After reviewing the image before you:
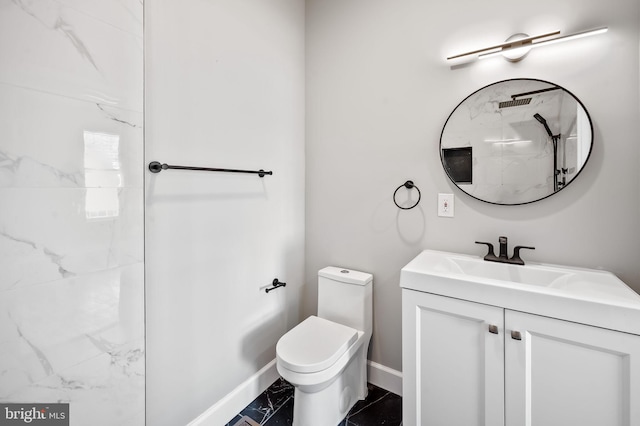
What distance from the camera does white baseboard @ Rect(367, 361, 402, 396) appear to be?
5.78 ft

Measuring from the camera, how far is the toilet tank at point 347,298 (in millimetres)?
1734

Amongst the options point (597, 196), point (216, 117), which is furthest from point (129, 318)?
point (597, 196)

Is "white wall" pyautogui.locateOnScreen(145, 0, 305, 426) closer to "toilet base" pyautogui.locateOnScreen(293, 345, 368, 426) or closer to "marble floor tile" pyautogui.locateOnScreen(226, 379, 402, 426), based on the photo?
"marble floor tile" pyautogui.locateOnScreen(226, 379, 402, 426)

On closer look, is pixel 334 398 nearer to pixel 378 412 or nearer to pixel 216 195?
pixel 378 412

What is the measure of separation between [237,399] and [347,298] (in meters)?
0.83

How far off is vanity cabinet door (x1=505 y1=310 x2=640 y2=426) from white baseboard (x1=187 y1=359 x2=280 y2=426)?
129cm

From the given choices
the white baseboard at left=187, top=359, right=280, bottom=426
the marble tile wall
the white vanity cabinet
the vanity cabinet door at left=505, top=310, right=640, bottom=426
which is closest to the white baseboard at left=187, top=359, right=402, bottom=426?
the white baseboard at left=187, top=359, right=280, bottom=426

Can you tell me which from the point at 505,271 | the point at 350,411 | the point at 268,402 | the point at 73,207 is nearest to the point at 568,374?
the point at 505,271

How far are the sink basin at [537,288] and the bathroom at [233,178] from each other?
141 mm

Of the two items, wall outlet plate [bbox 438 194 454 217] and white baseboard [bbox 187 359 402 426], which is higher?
wall outlet plate [bbox 438 194 454 217]

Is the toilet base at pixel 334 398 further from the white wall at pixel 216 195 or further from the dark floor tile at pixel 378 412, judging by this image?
the white wall at pixel 216 195

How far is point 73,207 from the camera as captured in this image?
99 cm

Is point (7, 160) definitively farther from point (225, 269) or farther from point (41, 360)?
point (225, 269)

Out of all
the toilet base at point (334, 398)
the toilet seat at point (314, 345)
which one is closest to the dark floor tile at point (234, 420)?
the toilet base at point (334, 398)
